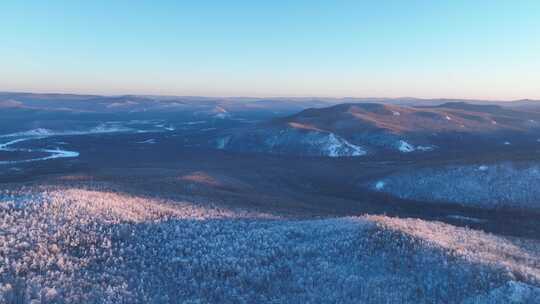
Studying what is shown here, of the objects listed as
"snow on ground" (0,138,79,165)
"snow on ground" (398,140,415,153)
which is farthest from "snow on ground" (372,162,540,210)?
"snow on ground" (0,138,79,165)

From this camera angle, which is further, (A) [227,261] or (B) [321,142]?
(B) [321,142]

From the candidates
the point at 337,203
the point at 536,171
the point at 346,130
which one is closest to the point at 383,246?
the point at 337,203

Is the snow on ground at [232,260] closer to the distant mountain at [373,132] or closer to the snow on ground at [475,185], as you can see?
the snow on ground at [475,185]

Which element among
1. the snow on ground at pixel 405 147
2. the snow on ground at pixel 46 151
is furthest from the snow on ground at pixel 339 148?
the snow on ground at pixel 46 151

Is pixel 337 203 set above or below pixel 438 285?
below

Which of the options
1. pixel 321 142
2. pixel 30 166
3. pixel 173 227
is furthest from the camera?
pixel 321 142

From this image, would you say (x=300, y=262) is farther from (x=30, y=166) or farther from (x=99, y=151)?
(x=99, y=151)

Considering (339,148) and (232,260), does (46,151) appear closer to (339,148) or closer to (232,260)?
(339,148)
